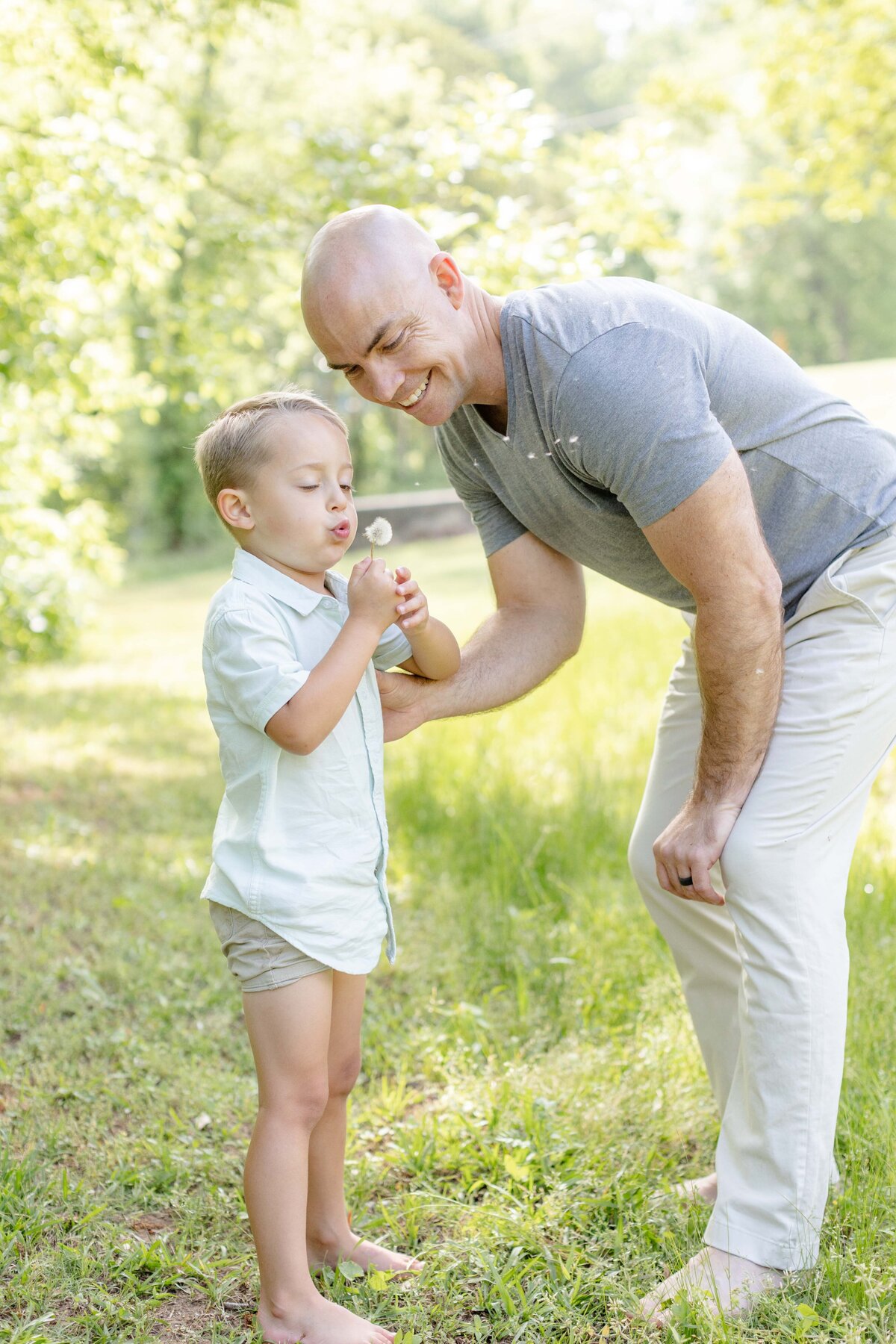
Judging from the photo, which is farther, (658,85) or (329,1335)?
(658,85)

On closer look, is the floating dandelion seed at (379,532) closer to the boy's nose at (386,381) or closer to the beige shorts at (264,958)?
the boy's nose at (386,381)

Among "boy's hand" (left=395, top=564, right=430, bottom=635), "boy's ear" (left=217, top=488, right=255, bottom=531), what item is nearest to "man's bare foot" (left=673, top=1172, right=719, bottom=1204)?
"boy's hand" (left=395, top=564, right=430, bottom=635)

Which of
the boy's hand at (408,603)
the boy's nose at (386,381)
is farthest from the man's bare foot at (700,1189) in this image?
the boy's nose at (386,381)

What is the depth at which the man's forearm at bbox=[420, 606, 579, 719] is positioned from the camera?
2.78 m

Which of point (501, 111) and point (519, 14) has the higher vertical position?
point (519, 14)

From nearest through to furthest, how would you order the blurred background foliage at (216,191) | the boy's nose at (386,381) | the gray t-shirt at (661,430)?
the gray t-shirt at (661,430) → the boy's nose at (386,381) → the blurred background foliage at (216,191)

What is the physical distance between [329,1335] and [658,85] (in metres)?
13.4

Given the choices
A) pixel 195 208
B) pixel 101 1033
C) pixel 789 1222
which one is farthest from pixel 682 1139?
pixel 195 208

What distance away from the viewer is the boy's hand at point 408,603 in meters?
2.25

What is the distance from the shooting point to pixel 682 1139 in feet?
9.52

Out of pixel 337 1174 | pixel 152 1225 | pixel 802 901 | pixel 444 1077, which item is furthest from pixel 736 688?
pixel 152 1225

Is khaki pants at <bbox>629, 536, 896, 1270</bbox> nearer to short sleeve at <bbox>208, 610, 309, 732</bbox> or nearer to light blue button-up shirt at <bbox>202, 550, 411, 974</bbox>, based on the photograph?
light blue button-up shirt at <bbox>202, 550, 411, 974</bbox>

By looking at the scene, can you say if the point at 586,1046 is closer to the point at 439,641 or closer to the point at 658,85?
the point at 439,641

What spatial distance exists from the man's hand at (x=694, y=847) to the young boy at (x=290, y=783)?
1.86ft
